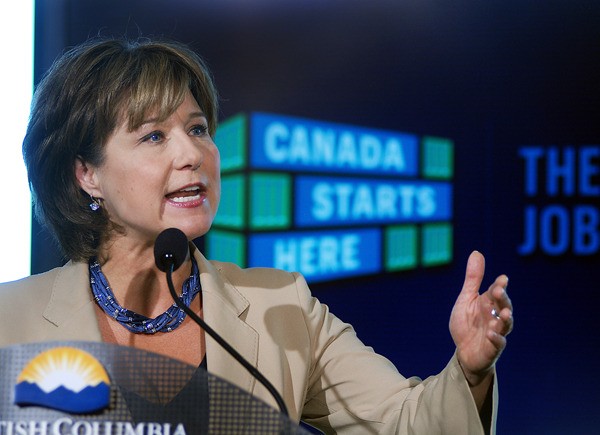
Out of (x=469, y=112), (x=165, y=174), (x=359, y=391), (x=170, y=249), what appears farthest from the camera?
(x=469, y=112)

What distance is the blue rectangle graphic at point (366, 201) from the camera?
3045mm

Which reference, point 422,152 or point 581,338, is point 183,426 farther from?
point 581,338

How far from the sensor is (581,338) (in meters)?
3.33

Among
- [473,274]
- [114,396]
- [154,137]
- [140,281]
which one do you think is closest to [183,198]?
[154,137]

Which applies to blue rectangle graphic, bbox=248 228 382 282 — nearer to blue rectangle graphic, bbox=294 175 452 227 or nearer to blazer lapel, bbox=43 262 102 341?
blue rectangle graphic, bbox=294 175 452 227

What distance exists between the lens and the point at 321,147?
10.1ft

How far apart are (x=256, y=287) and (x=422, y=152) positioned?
1.74 metres

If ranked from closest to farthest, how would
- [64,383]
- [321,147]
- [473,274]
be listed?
[64,383] < [473,274] < [321,147]

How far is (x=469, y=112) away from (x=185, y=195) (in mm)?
2031

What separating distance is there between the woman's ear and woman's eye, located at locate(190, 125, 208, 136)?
202 millimetres

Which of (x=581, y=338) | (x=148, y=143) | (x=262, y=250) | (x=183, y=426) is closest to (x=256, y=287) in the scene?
(x=148, y=143)

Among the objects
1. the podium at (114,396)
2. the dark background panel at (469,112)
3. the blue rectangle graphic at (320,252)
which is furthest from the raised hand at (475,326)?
the dark background panel at (469,112)

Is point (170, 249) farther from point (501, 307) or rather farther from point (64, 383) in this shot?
point (501, 307)

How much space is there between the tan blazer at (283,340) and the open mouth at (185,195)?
0.19 metres
